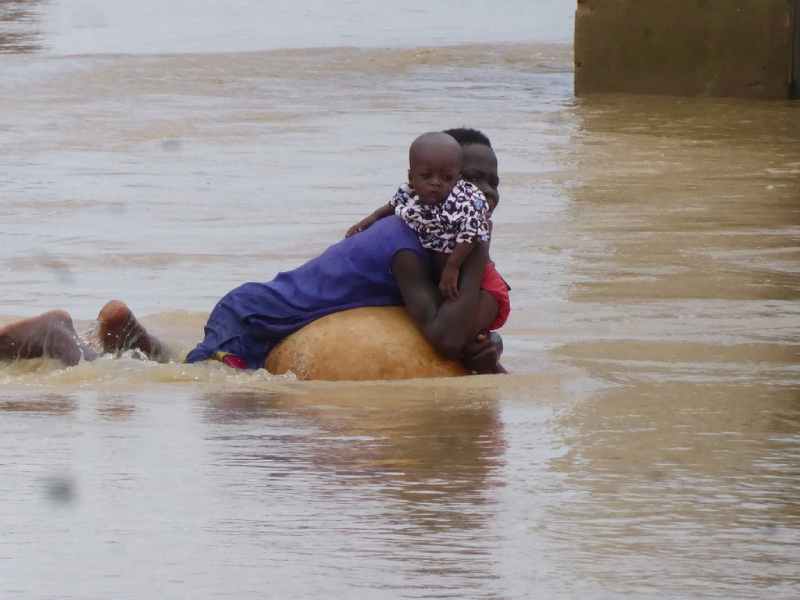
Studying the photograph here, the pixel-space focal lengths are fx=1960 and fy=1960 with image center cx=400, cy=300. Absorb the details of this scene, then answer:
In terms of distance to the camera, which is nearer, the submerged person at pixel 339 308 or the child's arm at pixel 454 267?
the child's arm at pixel 454 267

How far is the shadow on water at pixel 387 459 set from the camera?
493 centimetres

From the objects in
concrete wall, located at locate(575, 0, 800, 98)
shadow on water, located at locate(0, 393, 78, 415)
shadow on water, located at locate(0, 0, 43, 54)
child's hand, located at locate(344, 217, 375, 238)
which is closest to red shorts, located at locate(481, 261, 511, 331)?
child's hand, located at locate(344, 217, 375, 238)

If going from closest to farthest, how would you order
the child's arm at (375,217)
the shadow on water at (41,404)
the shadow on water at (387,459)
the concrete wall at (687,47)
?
the shadow on water at (387,459)
the shadow on water at (41,404)
the child's arm at (375,217)
the concrete wall at (687,47)

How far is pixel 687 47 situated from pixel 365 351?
11.9 meters

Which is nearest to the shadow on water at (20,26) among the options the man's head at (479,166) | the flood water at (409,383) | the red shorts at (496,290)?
the flood water at (409,383)

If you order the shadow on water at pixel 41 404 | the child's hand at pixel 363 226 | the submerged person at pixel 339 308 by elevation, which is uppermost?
the child's hand at pixel 363 226

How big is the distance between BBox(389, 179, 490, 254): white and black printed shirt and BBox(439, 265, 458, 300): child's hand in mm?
89

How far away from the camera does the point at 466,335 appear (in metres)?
7.14

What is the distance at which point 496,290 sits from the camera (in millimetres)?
7230

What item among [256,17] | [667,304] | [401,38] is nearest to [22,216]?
[667,304]

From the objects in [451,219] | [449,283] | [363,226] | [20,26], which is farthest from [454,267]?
[20,26]

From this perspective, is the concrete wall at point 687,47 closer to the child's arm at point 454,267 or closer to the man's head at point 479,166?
the man's head at point 479,166

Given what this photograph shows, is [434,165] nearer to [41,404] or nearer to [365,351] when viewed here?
[365,351]

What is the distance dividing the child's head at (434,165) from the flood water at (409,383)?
72 cm
